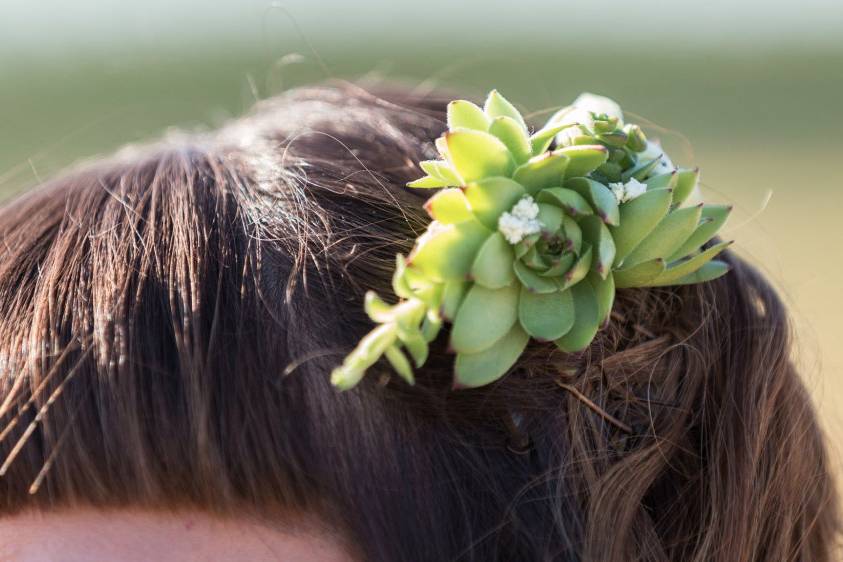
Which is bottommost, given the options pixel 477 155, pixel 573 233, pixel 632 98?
pixel 573 233

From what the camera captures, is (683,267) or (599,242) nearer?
(599,242)

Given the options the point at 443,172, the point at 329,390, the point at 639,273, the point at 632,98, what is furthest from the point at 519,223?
the point at 632,98

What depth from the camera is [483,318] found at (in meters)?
1.12

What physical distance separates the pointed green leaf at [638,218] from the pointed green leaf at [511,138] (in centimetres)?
14

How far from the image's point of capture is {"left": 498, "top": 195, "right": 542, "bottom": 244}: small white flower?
111 centimetres

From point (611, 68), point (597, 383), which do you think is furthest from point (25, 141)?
point (597, 383)

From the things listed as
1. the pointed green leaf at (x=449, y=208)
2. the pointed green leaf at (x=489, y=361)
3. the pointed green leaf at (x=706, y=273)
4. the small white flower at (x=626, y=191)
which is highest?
the pointed green leaf at (x=449, y=208)

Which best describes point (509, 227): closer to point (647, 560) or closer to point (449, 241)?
point (449, 241)

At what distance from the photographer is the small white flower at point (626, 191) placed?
124 centimetres

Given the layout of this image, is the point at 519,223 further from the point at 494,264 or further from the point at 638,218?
the point at 638,218

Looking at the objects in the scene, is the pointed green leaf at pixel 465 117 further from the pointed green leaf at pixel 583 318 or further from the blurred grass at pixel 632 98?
the blurred grass at pixel 632 98

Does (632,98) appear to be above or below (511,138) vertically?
above

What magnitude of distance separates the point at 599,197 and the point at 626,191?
88 millimetres

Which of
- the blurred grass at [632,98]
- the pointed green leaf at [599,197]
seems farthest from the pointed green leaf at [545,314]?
the blurred grass at [632,98]
